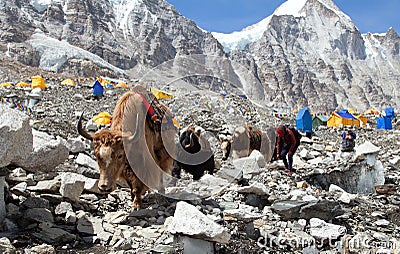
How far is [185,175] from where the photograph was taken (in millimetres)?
8078

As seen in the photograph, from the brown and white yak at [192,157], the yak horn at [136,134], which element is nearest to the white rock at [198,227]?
the yak horn at [136,134]

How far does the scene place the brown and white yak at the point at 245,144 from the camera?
9602 mm

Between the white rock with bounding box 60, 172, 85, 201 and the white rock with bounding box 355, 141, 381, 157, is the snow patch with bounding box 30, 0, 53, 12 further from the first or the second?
the white rock with bounding box 60, 172, 85, 201

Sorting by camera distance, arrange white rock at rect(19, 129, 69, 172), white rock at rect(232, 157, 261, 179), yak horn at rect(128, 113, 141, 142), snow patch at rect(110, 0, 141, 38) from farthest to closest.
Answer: snow patch at rect(110, 0, 141, 38)
white rock at rect(232, 157, 261, 179)
yak horn at rect(128, 113, 141, 142)
white rock at rect(19, 129, 69, 172)

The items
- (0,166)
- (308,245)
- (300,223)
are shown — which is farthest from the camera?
(300,223)

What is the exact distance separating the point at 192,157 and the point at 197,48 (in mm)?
146972

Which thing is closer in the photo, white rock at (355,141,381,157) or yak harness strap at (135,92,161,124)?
yak harness strap at (135,92,161,124)

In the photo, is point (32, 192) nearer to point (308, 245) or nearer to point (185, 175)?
point (308, 245)

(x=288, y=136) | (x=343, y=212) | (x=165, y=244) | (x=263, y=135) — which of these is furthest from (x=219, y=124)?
(x=165, y=244)

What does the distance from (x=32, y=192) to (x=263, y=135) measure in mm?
7497

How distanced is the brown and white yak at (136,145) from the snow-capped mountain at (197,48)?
47.9 meters

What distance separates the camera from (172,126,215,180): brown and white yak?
284 inches

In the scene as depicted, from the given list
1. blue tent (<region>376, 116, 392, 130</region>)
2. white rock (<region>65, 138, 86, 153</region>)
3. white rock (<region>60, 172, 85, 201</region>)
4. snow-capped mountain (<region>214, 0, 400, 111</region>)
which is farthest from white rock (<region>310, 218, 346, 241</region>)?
snow-capped mountain (<region>214, 0, 400, 111</region>)

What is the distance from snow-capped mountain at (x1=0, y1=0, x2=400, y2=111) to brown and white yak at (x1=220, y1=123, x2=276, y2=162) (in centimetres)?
4494
